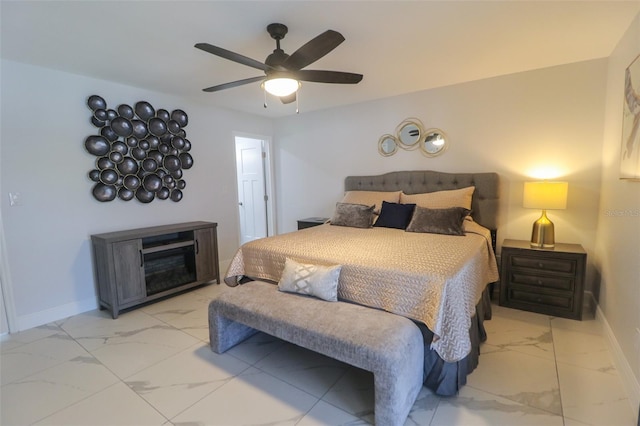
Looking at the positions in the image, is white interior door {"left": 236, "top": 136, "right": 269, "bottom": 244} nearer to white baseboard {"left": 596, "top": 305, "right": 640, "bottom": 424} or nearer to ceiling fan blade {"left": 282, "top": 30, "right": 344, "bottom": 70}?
ceiling fan blade {"left": 282, "top": 30, "right": 344, "bottom": 70}

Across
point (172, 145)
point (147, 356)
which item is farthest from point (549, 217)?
point (172, 145)

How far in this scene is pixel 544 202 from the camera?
275 cm

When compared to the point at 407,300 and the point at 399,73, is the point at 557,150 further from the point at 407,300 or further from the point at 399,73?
the point at 407,300

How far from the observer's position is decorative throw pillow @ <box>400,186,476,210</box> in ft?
10.4

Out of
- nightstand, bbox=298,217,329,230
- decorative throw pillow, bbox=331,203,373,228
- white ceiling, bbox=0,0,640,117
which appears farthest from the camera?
nightstand, bbox=298,217,329,230

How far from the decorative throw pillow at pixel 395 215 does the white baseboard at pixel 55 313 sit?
3.13 m

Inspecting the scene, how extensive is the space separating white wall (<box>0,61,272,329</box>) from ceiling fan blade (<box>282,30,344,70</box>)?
2319mm

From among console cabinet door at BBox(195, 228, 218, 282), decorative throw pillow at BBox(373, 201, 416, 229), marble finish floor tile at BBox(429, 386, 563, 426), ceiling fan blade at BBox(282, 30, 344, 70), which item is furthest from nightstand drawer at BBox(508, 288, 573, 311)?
console cabinet door at BBox(195, 228, 218, 282)

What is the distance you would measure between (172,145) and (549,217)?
14.0ft

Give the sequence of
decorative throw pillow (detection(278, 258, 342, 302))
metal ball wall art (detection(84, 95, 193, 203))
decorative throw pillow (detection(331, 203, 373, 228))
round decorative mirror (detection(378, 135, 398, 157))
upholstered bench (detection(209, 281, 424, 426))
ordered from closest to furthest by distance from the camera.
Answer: upholstered bench (detection(209, 281, 424, 426)), decorative throw pillow (detection(278, 258, 342, 302)), metal ball wall art (detection(84, 95, 193, 203)), decorative throw pillow (detection(331, 203, 373, 228)), round decorative mirror (detection(378, 135, 398, 157))

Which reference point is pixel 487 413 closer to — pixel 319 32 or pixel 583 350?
pixel 583 350

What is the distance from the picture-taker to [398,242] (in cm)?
257

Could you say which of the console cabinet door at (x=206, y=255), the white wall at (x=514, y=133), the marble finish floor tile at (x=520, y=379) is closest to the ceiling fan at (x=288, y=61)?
the white wall at (x=514, y=133)

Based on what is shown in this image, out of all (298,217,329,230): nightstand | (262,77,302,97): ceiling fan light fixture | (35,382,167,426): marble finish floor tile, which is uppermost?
Result: (262,77,302,97): ceiling fan light fixture
